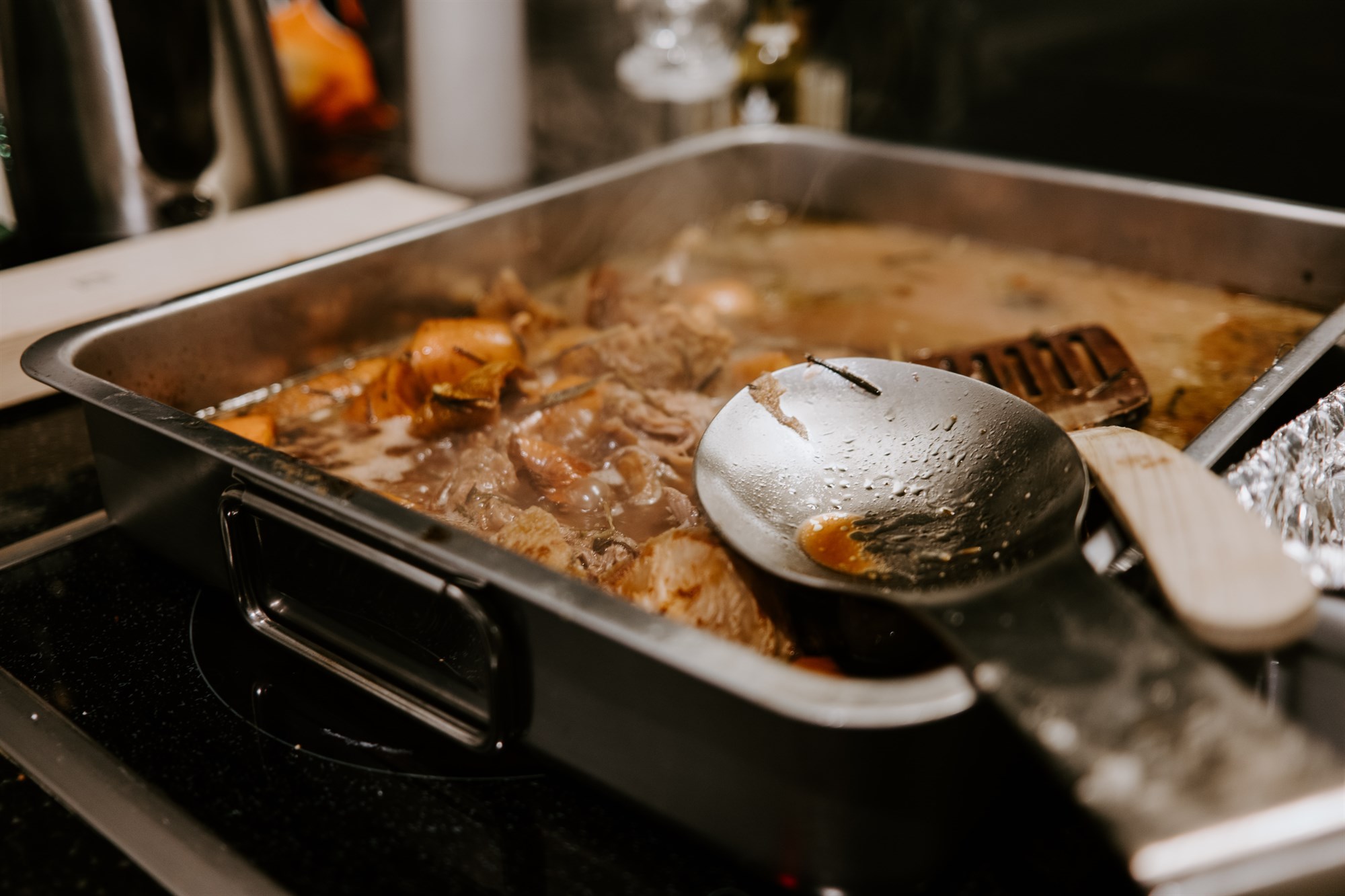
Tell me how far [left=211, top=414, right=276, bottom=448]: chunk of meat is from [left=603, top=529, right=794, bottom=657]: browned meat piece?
0.52 m

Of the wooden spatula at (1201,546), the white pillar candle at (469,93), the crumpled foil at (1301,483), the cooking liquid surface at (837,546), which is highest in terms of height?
the white pillar candle at (469,93)

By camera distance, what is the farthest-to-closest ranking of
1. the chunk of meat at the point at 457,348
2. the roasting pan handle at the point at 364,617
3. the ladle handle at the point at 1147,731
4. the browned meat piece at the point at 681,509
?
the chunk of meat at the point at 457,348, the browned meat piece at the point at 681,509, the roasting pan handle at the point at 364,617, the ladle handle at the point at 1147,731

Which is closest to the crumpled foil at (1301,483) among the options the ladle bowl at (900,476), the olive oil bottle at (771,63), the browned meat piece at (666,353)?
the ladle bowl at (900,476)

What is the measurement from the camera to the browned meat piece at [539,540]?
0.79 meters

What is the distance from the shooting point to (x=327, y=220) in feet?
4.98

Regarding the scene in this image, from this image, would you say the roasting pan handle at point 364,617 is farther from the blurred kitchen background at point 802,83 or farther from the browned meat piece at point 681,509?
the blurred kitchen background at point 802,83

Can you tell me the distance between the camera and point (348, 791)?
690 mm

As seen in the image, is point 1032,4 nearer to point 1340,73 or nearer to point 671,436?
point 1340,73

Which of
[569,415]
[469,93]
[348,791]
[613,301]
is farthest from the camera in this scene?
[469,93]

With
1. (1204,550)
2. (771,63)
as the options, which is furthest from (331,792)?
(771,63)

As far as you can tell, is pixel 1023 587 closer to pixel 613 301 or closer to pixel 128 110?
pixel 613 301

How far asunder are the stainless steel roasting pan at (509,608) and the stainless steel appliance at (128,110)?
59 centimetres

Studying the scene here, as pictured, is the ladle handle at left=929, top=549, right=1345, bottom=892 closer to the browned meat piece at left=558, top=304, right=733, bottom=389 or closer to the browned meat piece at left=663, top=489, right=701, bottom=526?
the browned meat piece at left=663, top=489, right=701, bottom=526

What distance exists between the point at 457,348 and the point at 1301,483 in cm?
84
